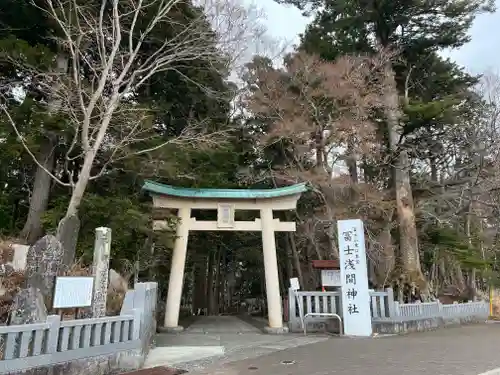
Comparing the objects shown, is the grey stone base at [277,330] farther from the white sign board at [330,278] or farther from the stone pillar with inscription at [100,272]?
the stone pillar with inscription at [100,272]

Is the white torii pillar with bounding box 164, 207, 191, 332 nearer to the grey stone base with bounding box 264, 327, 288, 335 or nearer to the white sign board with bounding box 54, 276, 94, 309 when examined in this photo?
the grey stone base with bounding box 264, 327, 288, 335

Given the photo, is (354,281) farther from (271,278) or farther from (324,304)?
(271,278)

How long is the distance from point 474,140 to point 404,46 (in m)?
4.45

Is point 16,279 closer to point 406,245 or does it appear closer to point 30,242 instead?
point 30,242

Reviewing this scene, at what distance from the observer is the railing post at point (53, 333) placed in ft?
15.5

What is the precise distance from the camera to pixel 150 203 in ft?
37.7

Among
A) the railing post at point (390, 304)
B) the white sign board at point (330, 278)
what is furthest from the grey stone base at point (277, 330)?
the railing post at point (390, 304)

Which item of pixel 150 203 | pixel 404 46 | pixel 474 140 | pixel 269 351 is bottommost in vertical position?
pixel 269 351

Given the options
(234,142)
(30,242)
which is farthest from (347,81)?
(30,242)

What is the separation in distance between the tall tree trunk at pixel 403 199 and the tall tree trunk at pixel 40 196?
1073 cm

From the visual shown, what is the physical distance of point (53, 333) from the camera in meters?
4.76

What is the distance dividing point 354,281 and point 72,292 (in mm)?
6333

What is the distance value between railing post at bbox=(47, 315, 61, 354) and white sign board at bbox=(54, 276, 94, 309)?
637mm

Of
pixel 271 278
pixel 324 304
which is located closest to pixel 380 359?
→ pixel 324 304
